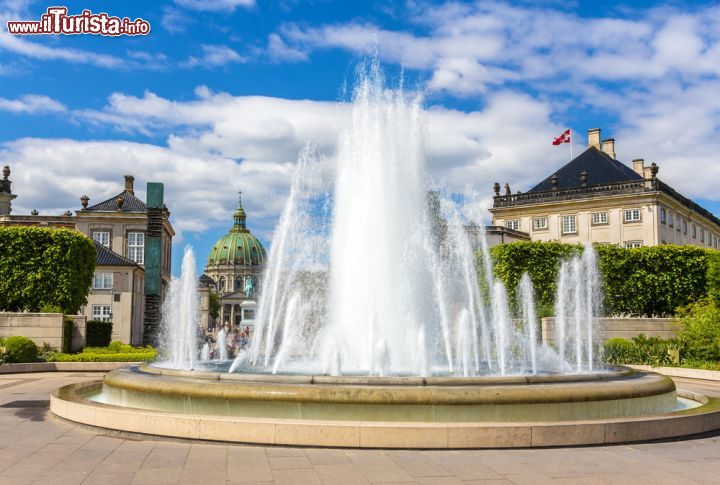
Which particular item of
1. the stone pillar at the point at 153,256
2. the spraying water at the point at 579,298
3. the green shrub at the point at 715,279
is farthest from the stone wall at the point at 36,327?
the green shrub at the point at 715,279

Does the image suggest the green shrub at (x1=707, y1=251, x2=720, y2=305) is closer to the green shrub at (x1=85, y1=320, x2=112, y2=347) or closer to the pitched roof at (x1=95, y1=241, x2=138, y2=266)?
the green shrub at (x1=85, y1=320, x2=112, y2=347)

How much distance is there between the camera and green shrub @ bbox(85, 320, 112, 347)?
37.8 m

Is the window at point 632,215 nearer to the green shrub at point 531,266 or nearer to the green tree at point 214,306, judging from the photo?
the green shrub at point 531,266

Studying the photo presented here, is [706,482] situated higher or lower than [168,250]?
lower

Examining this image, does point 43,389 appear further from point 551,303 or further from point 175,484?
point 551,303

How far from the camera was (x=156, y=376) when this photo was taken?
13273 mm

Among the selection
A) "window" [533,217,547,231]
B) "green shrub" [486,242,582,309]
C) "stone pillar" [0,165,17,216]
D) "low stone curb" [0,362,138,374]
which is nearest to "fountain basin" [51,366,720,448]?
"low stone curb" [0,362,138,374]

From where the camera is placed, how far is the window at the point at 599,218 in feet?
232

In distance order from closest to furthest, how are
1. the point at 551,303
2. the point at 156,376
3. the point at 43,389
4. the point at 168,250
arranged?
1. the point at 156,376
2. the point at 43,389
3. the point at 551,303
4. the point at 168,250

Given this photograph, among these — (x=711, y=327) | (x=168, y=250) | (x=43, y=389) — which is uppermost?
(x=168, y=250)

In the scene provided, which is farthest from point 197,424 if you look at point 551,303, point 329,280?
point 551,303

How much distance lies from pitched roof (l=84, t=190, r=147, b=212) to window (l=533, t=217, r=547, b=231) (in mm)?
44962

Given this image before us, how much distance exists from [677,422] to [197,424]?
8190 millimetres

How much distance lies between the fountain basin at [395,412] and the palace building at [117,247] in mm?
50628
